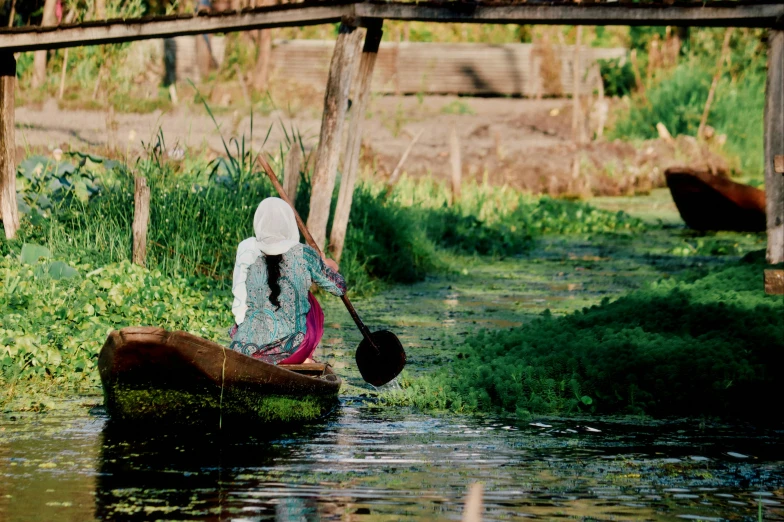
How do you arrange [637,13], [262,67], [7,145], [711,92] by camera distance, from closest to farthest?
[637,13], [7,145], [711,92], [262,67]

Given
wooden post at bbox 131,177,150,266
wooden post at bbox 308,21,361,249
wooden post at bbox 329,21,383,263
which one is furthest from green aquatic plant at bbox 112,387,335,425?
wooden post at bbox 329,21,383,263

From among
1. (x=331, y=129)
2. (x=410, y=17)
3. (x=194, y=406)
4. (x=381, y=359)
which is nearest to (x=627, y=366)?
(x=381, y=359)

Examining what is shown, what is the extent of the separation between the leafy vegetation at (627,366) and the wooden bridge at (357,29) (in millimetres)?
1550

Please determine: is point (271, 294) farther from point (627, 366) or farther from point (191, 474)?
point (627, 366)

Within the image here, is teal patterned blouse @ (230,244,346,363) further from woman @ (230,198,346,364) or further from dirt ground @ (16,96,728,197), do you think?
dirt ground @ (16,96,728,197)

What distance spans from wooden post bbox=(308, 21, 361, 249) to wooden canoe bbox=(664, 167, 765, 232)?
29.2ft

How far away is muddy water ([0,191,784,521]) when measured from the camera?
18.5ft

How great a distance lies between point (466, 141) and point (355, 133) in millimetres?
12542

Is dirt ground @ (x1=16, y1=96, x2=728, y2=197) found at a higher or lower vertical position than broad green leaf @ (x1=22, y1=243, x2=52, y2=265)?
higher

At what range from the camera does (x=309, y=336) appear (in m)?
8.09

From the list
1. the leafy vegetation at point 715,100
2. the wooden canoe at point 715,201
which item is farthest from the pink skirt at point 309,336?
the leafy vegetation at point 715,100

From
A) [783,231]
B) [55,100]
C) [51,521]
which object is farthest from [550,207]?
[51,521]

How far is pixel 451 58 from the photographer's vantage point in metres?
29.6

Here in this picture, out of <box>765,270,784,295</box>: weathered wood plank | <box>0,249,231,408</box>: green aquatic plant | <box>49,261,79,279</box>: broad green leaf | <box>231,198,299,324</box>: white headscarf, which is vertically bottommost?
<box>0,249,231,408</box>: green aquatic plant
